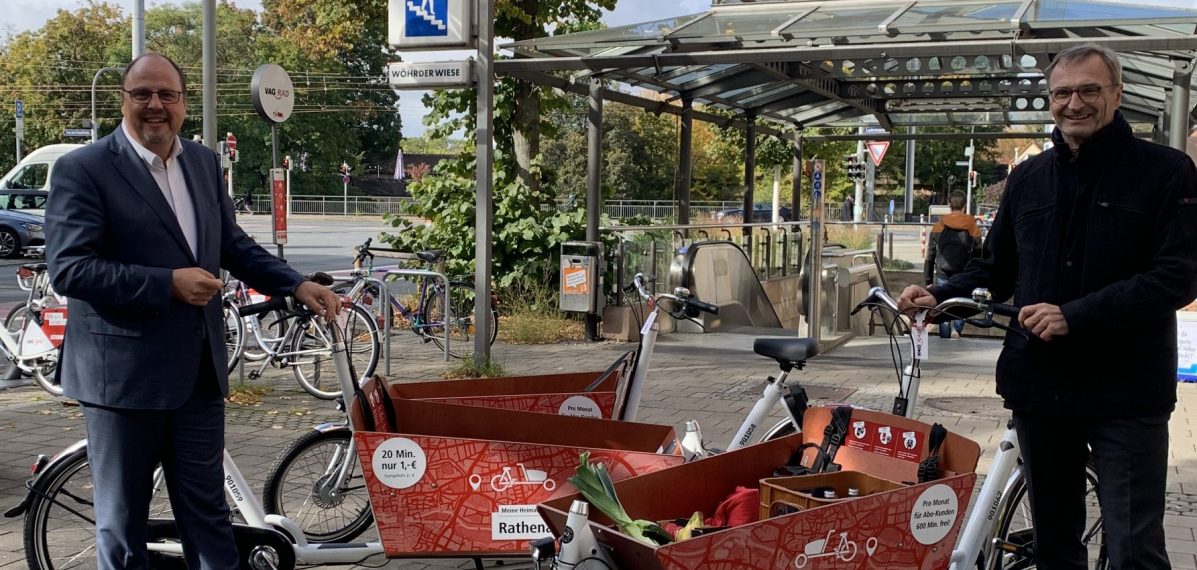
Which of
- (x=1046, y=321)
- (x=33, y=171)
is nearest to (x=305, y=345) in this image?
(x=1046, y=321)

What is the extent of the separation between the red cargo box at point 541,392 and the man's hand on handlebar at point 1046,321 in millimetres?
1953

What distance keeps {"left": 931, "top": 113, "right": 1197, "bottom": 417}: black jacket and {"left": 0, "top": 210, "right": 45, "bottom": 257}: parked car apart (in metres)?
23.9

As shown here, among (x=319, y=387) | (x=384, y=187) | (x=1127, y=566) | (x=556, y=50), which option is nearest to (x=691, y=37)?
(x=556, y=50)

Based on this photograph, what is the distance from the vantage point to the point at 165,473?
131 inches

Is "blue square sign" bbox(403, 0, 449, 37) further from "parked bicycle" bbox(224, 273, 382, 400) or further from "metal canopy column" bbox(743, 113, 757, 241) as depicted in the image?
"metal canopy column" bbox(743, 113, 757, 241)

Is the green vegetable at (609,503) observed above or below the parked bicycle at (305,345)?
above

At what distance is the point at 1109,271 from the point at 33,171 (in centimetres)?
2943

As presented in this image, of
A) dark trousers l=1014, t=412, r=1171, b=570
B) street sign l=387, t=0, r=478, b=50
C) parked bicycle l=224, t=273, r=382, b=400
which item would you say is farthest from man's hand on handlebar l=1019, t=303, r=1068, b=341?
street sign l=387, t=0, r=478, b=50

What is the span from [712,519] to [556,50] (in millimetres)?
8304

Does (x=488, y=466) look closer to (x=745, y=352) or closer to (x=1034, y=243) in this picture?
(x=1034, y=243)

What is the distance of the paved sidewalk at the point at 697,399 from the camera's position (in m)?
5.96

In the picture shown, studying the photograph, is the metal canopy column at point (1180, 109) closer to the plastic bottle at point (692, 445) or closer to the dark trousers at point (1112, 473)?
the plastic bottle at point (692, 445)

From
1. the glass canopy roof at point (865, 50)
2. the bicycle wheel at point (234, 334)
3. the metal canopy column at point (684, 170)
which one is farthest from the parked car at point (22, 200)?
the bicycle wheel at point (234, 334)

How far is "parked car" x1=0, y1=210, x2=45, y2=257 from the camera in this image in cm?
2356
